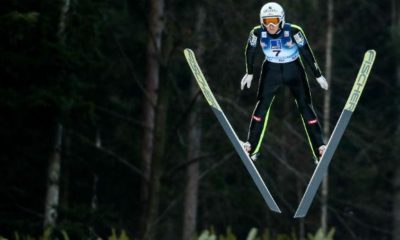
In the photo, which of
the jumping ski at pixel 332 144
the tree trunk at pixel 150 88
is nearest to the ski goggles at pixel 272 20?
the jumping ski at pixel 332 144

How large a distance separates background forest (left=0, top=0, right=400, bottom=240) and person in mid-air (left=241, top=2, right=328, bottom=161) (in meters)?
1.88

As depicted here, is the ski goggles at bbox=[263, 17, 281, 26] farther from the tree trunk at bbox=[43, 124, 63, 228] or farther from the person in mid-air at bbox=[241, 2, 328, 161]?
the tree trunk at bbox=[43, 124, 63, 228]

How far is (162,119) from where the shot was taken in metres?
24.4

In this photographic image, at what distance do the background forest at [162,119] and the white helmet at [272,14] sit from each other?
2.91 m

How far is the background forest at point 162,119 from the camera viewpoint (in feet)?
70.9

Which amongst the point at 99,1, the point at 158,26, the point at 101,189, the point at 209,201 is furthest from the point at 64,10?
the point at 209,201

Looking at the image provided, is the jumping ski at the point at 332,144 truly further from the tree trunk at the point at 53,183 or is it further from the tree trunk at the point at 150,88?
the tree trunk at the point at 53,183

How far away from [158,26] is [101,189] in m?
10.9

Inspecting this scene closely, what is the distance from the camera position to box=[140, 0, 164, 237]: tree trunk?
80.1 ft

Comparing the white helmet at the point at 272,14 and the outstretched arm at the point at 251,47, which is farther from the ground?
the white helmet at the point at 272,14

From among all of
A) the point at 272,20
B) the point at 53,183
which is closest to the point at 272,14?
the point at 272,20

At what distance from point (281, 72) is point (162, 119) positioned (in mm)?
12475

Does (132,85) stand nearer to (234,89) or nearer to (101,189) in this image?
(101,189)

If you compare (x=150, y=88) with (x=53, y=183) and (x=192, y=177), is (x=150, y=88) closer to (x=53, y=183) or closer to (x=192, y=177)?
(x=53, y=183)
